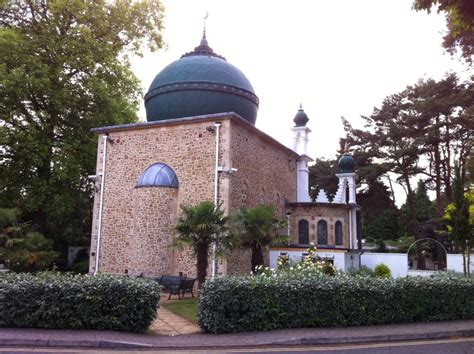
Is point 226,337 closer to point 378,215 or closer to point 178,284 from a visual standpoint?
point 178,284

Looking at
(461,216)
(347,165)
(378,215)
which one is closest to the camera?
(461,216)

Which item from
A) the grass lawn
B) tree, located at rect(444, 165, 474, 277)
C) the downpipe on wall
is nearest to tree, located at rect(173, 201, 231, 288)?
the grass lawn

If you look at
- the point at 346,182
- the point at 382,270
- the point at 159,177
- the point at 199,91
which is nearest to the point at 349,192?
the point at 346,182

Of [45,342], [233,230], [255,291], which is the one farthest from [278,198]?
[45,342]

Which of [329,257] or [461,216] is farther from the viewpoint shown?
[329,257]

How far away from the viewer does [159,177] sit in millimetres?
17984

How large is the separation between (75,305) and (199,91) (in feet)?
42.4

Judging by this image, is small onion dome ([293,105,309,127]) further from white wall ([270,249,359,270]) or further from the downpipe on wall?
the downpipe on wall

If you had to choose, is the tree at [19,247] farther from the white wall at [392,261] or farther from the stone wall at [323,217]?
the white wall at [392,261]

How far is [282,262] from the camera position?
1513 cm

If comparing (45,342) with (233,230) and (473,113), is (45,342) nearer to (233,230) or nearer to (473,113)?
(233,230)

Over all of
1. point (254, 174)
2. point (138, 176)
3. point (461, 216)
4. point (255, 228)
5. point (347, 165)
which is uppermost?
point (347, 165)

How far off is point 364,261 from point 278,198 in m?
5.52

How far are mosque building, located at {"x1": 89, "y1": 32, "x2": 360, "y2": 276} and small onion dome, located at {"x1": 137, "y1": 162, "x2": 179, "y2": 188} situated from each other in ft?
0.13
